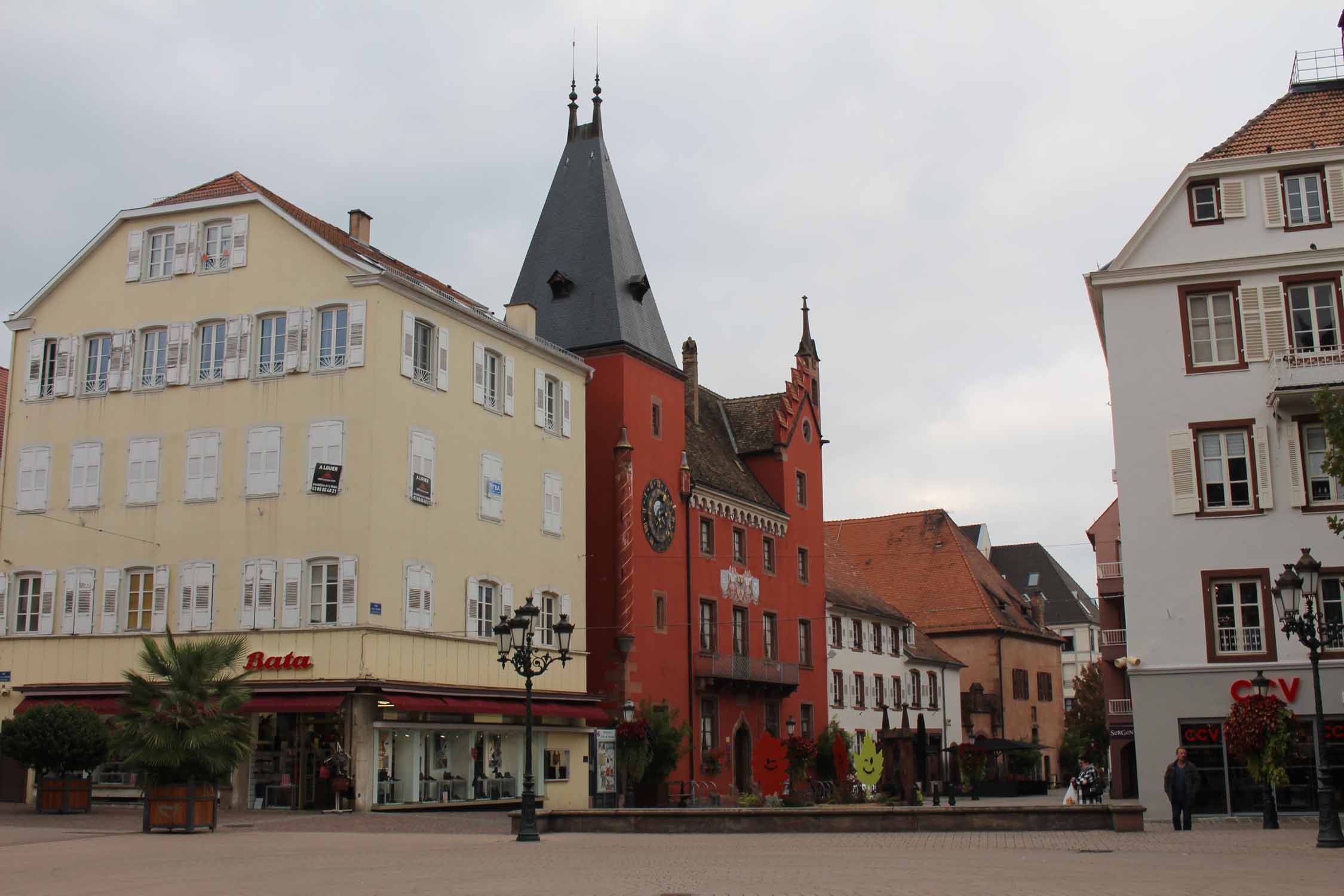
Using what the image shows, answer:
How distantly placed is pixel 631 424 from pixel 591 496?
108 inches

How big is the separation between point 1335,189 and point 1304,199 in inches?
26.8

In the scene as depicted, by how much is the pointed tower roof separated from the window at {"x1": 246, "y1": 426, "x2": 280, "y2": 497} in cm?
1406

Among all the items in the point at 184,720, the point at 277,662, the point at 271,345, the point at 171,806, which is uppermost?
the point at 271,345

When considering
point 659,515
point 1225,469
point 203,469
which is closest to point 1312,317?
point 1225,469

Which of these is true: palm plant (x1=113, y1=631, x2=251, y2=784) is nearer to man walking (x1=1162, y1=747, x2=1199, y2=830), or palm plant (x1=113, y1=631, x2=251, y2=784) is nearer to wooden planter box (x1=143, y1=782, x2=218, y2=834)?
wooden planter box (x1=143, y1=782, x2=218, y2=834)

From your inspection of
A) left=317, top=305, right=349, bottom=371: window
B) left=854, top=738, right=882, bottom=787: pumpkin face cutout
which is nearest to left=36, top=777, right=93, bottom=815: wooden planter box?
left=317, top=305, right=349, bottom=371: window

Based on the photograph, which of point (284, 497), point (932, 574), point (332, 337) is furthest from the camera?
point (932, 574)

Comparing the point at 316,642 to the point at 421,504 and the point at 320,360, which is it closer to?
the point at 421,504

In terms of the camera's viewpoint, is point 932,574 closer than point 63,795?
No

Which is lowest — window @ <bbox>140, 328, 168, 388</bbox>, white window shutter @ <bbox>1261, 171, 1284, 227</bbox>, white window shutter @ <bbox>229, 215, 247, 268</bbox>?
window @ <bbox>140, 328, 168, 388</bbox>

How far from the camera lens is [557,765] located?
138 feet

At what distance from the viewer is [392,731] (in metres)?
35.4

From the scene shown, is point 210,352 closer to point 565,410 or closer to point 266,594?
point 266,594

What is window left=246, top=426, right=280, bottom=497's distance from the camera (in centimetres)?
3641
